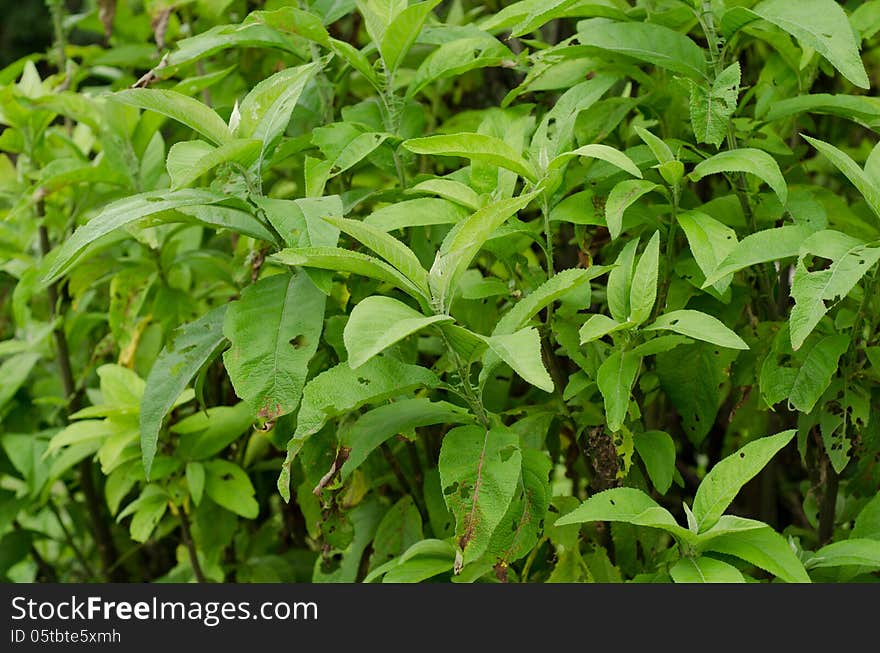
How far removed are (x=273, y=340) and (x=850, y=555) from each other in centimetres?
84

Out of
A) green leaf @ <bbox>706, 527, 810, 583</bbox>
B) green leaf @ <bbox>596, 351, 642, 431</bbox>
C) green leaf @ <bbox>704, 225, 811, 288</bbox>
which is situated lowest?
green leaf @ <bbox>706, 527, 810, 583</bbox>

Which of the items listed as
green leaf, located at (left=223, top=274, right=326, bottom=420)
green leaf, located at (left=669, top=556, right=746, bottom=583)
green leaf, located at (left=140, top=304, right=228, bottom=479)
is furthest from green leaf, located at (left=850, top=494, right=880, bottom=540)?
green leaf, located at (left=140, top=304, right=228, bottom=479)

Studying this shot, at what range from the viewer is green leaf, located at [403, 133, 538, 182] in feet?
4.46

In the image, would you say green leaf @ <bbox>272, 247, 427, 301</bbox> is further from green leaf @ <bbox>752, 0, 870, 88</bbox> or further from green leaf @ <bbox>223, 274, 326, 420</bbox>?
green leaf @ <bbox>752, 0, 870, 88</bbox>

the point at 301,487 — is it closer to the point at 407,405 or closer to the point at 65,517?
the point at 407,405

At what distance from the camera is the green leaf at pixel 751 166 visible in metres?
1.37

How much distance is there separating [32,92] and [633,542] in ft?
6.08

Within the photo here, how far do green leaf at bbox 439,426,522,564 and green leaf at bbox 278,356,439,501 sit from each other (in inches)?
4.1

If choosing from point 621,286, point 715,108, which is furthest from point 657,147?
point 621,286

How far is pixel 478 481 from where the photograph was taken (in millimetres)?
1304

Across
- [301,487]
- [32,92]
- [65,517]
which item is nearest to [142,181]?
[32,92]

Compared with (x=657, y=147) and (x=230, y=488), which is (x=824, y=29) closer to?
(x=657, y=147)

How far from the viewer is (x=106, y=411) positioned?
1.99m

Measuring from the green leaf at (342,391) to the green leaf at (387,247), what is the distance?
0.12 meters
